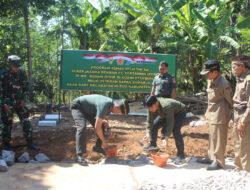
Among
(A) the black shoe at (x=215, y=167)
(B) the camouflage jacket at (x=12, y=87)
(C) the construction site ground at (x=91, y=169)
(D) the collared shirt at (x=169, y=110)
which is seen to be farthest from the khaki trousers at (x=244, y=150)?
(B) the camouflage jacket at (x=12, y=87)

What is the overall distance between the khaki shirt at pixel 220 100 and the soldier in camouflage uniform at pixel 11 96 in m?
3.36

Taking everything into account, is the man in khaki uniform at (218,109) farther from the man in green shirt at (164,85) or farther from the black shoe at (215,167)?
the man in green shirt at (164,85)

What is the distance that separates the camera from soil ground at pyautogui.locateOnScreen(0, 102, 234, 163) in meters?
4.45

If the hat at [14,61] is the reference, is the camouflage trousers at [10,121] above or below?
below

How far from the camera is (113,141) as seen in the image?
5.19 m

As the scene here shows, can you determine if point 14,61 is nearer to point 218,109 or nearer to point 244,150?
point 218,109

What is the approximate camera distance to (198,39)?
31.8 ft

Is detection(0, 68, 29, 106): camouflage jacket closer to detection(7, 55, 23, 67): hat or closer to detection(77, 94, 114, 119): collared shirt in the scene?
detection(7, 55, 23, 67): hat

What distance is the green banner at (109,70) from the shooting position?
6.55m

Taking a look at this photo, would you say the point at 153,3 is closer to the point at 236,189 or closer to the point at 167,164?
the point at 167,164

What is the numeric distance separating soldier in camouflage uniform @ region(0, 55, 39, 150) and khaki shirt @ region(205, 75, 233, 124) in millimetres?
3356

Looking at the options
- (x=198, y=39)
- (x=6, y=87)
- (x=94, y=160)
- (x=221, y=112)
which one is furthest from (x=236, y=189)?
(x=198, y=39)

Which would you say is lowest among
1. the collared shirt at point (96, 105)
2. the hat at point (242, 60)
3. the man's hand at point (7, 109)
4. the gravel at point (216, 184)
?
the gravel at point (216, 184)

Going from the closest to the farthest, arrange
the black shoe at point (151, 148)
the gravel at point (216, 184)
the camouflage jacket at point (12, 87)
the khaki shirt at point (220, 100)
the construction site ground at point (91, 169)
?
the gravel at point (216, 184)
the construction site ground at point (91, 169)
the khaki shirt at point (220, 100)
the black shoe at point (151, 148)
the camouflage jacket at point (12, 87)
